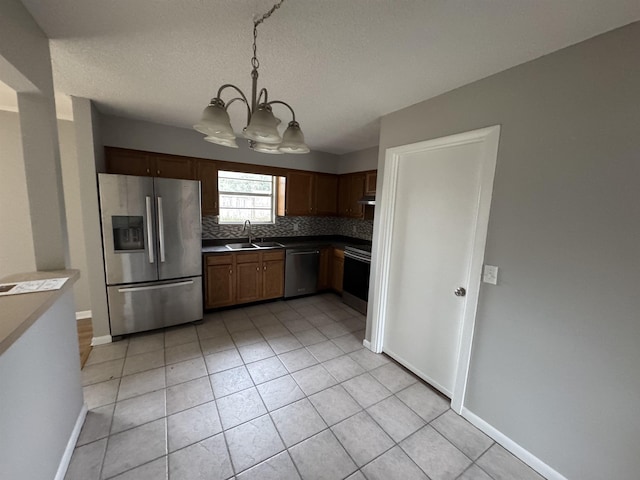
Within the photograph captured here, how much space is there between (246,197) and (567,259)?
377 centimetres

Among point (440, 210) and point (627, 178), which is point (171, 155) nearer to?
point (440, 210)

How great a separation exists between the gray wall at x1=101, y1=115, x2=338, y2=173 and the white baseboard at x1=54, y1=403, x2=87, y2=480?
2679 mm

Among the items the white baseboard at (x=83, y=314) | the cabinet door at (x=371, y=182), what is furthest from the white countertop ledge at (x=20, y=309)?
the cabinet door at (x=371, y=182)

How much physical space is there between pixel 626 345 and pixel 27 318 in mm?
2699

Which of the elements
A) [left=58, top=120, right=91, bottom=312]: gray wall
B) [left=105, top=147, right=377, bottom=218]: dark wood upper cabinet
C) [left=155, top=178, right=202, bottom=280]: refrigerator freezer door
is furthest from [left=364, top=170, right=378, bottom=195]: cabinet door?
[left=58, top=120, right=91, bottom=312]: gray wall

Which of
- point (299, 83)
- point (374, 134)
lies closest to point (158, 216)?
point (299, 83)

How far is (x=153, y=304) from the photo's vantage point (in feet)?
9.43

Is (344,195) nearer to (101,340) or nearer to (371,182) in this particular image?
(371,182)

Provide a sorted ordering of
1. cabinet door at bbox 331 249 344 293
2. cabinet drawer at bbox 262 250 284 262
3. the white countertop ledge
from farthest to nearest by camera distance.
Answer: cabinet door at bbox 331 249 344 293 → cabinet drawer at bbox 262 250 284 262 → the white countertop ledge

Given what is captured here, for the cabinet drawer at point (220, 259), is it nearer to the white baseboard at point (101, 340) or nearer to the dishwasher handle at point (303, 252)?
the dishwasher handle at point (303, 252)

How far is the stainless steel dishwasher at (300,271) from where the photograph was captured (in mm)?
3957

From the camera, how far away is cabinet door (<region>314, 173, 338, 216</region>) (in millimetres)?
4520

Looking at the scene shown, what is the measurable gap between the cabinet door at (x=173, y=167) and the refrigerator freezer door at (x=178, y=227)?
0.60 metres

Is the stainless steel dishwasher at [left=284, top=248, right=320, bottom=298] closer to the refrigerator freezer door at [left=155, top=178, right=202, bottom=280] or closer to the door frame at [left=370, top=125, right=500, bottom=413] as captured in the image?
the refrigerator freezer door at [left=155, top=178, right=202, bottom=280]
